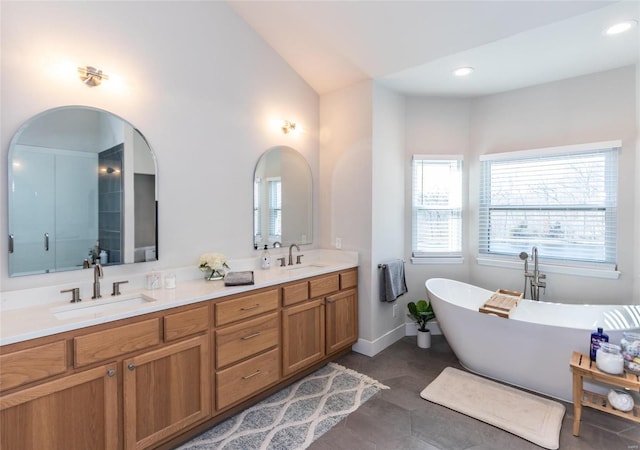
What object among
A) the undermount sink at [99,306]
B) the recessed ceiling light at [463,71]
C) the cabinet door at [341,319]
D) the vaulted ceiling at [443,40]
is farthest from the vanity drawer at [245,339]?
the recessed ceiling light at [463,71]

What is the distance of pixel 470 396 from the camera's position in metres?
2.45

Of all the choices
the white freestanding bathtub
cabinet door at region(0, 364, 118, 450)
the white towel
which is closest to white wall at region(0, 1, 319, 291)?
cabinet door at region(0, 364, 118, 450)

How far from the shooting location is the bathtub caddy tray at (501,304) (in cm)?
254

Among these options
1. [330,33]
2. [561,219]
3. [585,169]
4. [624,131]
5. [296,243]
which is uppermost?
[330,33]

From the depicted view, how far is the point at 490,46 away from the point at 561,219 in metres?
1.81

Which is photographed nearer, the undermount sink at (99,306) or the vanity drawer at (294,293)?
the undermount sink at (99,306)

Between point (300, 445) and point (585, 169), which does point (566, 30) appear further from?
point (300, 445)

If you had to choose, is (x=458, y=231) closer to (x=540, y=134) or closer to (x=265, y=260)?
(x=540, y=134)

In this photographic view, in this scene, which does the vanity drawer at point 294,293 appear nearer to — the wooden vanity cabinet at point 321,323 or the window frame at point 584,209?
the wooden vanity cabinet at point 321,323

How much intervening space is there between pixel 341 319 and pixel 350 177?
1430 mm

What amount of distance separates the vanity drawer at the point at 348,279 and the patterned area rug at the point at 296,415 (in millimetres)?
786

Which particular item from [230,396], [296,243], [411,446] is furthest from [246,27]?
[411,446]

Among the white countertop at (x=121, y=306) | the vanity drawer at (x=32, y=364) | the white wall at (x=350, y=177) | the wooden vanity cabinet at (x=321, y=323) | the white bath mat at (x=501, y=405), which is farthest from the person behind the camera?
the white wall at (x=350, y=177)

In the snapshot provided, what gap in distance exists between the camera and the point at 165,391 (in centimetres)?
184
